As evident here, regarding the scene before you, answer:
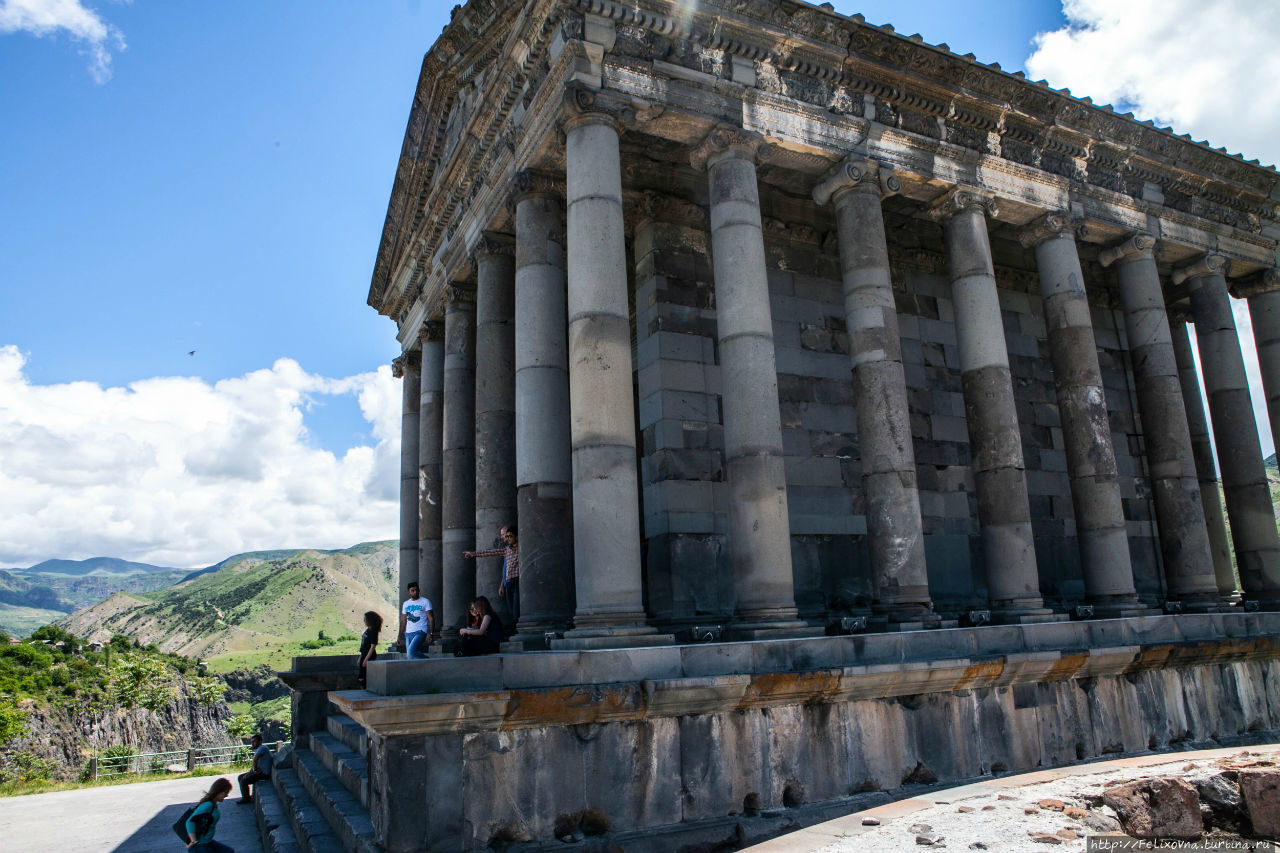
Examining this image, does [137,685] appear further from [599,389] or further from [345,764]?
[599,389]

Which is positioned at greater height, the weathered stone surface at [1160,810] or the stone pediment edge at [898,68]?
the stone pediment edge at [898,68]

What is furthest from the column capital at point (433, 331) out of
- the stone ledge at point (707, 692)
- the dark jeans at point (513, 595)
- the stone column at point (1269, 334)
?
the stone column at point (1269, 334)

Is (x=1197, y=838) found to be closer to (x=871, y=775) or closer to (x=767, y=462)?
(x=871, y=775)

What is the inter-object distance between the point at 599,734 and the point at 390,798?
6.61 feet

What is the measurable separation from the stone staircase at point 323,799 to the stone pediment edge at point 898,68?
10475 millimetres

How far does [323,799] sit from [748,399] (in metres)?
7.27

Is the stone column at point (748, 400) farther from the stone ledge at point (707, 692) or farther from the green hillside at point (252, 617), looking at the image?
the green hillside at point (252, 617)

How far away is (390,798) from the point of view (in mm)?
7062

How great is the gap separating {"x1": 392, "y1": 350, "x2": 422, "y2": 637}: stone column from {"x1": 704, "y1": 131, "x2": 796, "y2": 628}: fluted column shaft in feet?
36.8

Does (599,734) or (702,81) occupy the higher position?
(702,81)

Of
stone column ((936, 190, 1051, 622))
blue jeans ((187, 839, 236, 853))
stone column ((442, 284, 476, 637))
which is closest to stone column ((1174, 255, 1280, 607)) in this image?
stone column ((936, 190, 1051, 622))

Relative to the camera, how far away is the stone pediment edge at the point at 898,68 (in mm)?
12367

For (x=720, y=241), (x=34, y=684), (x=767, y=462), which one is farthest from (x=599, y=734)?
(x=34, y=684)

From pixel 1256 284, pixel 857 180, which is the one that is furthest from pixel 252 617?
pixel 1256 284
